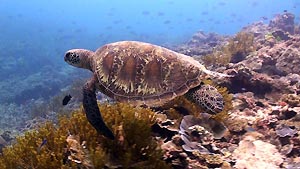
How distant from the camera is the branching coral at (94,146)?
10.5ft

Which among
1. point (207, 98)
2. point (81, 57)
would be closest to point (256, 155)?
point (207, 98)

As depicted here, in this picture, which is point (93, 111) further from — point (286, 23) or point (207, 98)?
point (286, 23)

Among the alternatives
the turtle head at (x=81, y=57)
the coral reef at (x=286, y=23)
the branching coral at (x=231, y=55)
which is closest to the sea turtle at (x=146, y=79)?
the turtle head at (x=81, y=57)

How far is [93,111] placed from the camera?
3.59 meters

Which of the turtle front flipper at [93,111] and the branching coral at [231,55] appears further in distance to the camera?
the branching coral at [231,55]

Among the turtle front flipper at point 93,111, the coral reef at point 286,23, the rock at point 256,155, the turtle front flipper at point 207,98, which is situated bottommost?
the rock at point 256,155

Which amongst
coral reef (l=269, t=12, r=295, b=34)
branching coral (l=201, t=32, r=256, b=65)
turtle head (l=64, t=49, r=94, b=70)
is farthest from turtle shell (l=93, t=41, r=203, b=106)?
coral reef (l=269, t=12, r=295, b=34)

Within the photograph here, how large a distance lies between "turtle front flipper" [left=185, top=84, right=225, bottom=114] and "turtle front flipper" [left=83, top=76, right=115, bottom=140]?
1.23 metres

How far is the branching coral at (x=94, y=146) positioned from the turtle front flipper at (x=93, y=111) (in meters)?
0.18

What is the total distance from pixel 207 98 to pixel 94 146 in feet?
5.23

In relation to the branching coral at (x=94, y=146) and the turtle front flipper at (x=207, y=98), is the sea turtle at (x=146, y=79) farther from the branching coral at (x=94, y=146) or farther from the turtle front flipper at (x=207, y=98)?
the branching coral at (x=94, y=146)

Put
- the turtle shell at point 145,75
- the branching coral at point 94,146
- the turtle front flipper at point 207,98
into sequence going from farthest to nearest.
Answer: the turtle shell at point 145,75, the turtle front flipper at point 207,98, the branching coral at point 94,146

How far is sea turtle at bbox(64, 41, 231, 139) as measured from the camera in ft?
12.4

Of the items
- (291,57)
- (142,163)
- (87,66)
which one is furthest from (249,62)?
(142,163)
